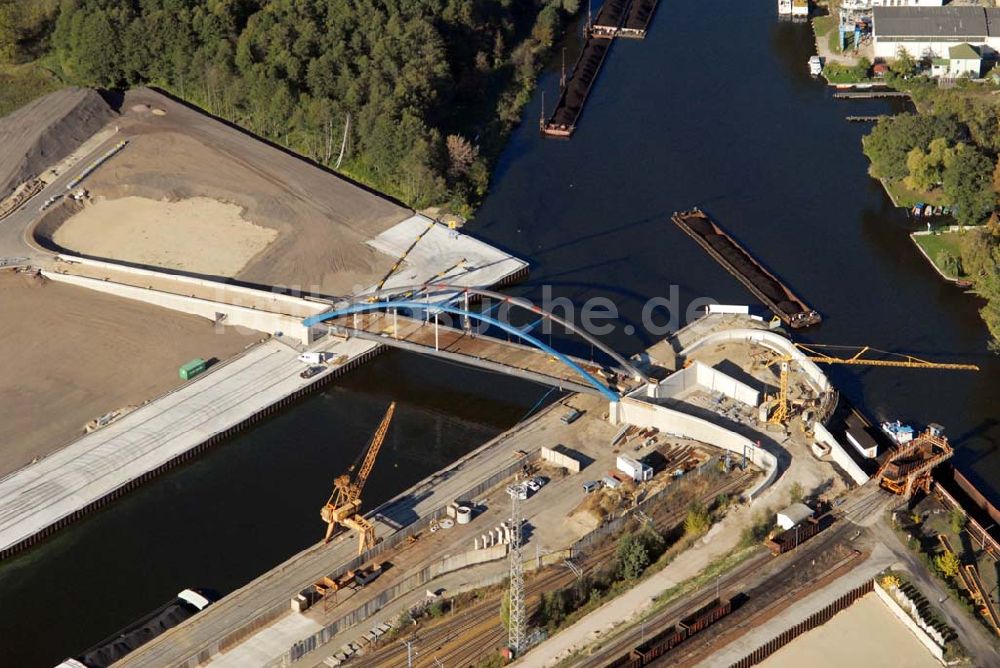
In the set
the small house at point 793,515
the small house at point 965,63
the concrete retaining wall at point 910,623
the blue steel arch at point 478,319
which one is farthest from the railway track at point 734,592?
the small house at point 965,63

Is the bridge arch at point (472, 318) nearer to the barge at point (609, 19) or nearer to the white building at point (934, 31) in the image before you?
the barge at point (609, 19)

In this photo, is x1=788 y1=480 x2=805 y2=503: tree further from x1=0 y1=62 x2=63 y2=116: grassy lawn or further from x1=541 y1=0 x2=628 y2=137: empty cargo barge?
x1=0 y1=62 x2=63 y2=116: grassy lawn

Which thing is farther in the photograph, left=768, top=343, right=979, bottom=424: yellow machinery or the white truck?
the white truck

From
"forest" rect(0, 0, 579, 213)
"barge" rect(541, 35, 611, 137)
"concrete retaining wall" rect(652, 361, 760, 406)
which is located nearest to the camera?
"concrete retaining wall" rect(652, 361, 760, 406)

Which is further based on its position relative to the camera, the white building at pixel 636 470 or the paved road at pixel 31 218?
the paved road at pixel 31 218

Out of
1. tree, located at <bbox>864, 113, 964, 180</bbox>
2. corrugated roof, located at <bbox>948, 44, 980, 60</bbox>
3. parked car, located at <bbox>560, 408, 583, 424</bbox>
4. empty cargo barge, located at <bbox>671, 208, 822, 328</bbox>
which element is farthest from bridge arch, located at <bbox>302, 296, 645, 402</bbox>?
corrugated roof, located at <bbox>948, 44, 980, 60</bbox>

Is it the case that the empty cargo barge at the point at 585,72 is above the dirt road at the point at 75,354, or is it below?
above

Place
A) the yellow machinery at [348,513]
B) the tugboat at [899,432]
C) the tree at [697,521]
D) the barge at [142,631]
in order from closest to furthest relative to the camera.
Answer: the barge at [142,631] < the yellow machinery at [348,513] < the tree at [697,521] < the tugboat at [899,432]
